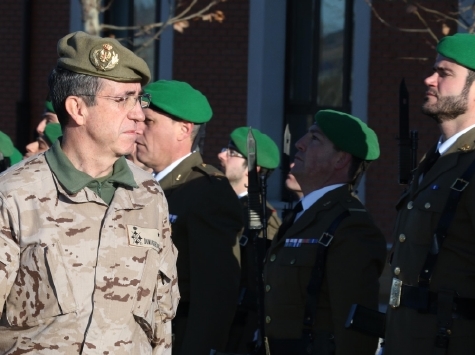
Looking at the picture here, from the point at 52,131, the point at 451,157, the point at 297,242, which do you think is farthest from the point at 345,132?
the point at 52,131

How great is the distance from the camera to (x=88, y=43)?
10.9 feet

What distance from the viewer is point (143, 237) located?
328 cm

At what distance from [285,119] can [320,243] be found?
292 inches

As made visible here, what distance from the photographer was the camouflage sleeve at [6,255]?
3.05 metres

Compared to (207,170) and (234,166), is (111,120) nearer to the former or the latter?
(207,170)

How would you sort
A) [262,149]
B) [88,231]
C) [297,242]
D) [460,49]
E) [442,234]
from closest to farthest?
[88,231], [442,234], [460,49], [297,242], [262,149]

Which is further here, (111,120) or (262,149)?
(262,149)

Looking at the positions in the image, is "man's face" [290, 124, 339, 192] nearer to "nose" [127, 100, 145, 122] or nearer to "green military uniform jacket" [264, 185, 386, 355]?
"green military uniform jacket" [264, 185, 386, 355]

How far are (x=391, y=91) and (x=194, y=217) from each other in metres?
6.40

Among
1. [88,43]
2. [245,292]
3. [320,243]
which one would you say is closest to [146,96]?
[88,43]

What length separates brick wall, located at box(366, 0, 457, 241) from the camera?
1048 centimetres

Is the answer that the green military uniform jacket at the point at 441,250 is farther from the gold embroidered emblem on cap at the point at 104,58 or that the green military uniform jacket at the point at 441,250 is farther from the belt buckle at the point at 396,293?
the gold embroidered emblem on cap at the point at 104,58

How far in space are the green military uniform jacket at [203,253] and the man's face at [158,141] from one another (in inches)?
3.3

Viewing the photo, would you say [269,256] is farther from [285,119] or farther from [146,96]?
[285,119]
